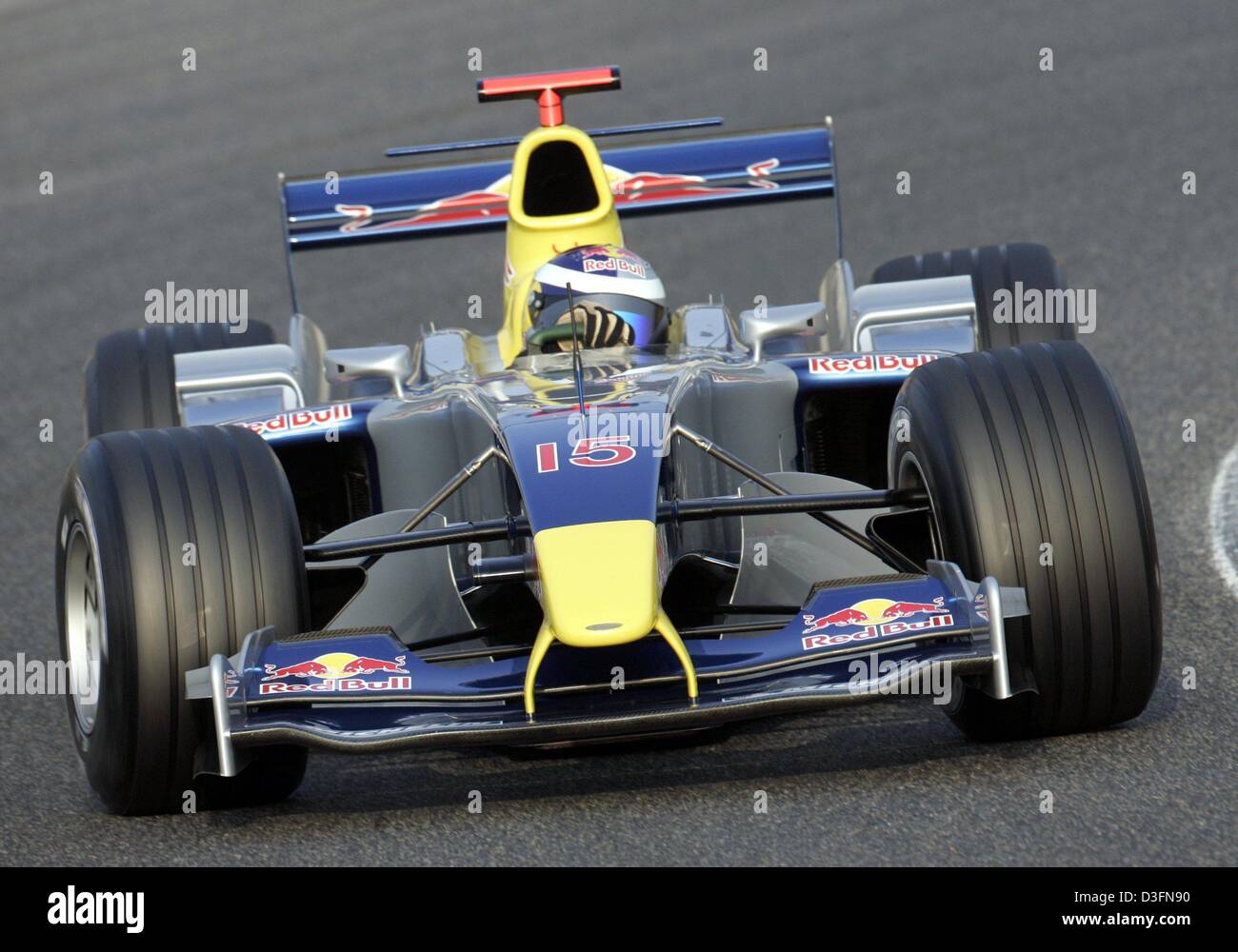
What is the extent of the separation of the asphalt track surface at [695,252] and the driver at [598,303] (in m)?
1.62

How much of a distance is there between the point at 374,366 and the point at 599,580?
271cm

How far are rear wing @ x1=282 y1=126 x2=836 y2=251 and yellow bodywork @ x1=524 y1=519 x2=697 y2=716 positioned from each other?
11.4 ft

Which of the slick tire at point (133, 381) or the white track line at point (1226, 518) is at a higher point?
the slick tire at point (133, 381)

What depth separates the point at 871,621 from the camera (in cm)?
487

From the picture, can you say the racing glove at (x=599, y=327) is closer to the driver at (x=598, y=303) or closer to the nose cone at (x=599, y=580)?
the driver at (x=598, y=303)

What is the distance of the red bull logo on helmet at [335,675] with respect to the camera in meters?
4.76

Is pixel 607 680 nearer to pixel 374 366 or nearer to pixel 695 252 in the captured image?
pixel 374 366

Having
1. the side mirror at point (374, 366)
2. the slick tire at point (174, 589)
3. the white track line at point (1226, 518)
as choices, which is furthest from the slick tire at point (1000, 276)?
the slick tire at point (174, 589)

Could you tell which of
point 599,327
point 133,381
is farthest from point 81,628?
point 133,381

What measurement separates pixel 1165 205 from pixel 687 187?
20.2 feet

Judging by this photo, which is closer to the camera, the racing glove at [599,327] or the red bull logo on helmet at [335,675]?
the red bull logo on helmet at [335,675]

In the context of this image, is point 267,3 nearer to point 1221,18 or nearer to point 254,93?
point 254,93

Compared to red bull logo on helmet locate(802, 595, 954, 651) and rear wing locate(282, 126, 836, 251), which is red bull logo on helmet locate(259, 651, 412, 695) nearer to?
red bull logo on helmet locate(802, 595, 954, 651)

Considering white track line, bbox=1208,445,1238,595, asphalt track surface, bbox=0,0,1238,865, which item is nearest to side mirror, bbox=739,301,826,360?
asphalt track surface, bbox=0,0,1238,865
